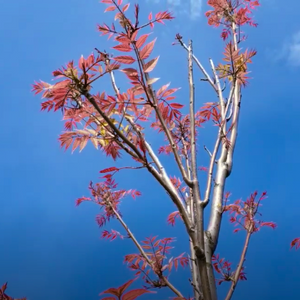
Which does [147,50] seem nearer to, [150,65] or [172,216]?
[150,65]

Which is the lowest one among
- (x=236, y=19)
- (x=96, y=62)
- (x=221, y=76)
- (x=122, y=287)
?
(x=122, y=287)

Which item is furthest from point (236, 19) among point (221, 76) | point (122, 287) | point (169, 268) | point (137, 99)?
point (122, 287)

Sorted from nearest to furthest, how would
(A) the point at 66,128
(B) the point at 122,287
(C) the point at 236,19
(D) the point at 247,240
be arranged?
(B) the point at 122,287 → (A) the point at 66,128 → (D) the point at 247,240 → (C) the point at 236,19

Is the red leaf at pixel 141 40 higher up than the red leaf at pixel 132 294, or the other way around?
the red leaf at pixel 141 40

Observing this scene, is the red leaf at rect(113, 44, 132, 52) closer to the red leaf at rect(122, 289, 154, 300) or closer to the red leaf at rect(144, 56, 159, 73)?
the red leaf at rect(144, 56, 159, 73)

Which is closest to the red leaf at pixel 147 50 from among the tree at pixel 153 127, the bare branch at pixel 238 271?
the tree at pixel 153 127

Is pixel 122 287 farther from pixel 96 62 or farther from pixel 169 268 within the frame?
pixel 169 268

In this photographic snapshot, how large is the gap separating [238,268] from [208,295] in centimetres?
29

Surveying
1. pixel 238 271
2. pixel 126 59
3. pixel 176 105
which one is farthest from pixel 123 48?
pixel 238 271

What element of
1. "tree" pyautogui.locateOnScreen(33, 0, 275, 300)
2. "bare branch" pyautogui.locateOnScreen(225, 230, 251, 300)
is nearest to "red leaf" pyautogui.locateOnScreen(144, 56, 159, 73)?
"tree" pyautogui.locateOnScreen(33, 0, 275, 300)

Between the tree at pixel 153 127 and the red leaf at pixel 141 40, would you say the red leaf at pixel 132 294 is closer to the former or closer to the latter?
the tree at pixel 153 127

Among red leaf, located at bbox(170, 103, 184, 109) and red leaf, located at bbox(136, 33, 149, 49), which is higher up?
red leaf, located at bbox(170, 103, 184, 109)

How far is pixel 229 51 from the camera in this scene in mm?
865

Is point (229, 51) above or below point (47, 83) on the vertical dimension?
above
